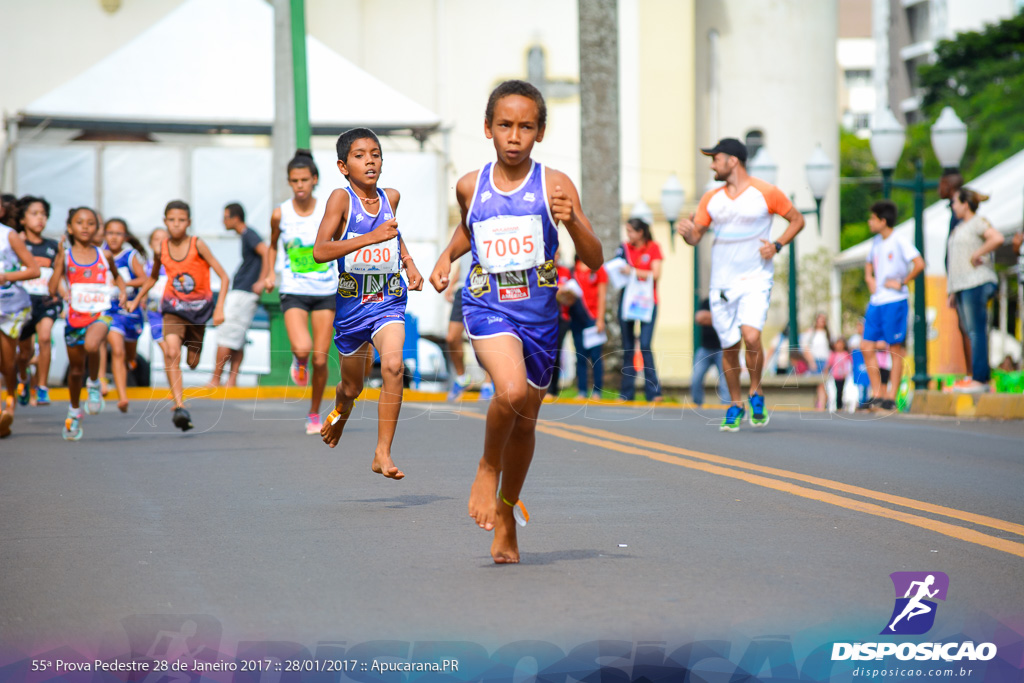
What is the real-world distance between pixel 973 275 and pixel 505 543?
10.4 meters

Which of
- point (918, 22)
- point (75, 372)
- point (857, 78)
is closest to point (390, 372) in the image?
point (75, 372)

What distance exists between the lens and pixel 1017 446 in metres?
10.8

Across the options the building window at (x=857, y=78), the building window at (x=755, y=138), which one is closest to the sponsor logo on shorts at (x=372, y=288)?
the building window at (x=755, y=138)

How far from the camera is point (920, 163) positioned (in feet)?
60.2

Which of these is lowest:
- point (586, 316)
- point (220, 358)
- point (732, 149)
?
point (220, 358)

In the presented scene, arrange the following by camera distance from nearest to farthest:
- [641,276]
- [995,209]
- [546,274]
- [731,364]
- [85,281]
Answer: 1. [546,274]
2. [731,364]
3. [85,281]
4. [641,276]
5. [995,209]

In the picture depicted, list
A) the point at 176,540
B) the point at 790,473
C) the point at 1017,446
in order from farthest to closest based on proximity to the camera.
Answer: the point at 1017,446 < the point at 790,473 < the point at 176,540

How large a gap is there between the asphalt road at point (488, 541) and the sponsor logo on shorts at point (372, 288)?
1.03 meters

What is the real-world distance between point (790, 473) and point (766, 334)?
3636 centimetres

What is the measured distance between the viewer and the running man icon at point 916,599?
4.48 meters

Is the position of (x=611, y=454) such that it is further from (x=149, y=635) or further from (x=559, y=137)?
(x=559, y=137)

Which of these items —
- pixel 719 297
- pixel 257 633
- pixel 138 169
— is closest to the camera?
pixel 257 633

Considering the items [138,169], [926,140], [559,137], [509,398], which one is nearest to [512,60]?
[559,137]

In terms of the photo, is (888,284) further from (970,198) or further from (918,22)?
(918,22)
